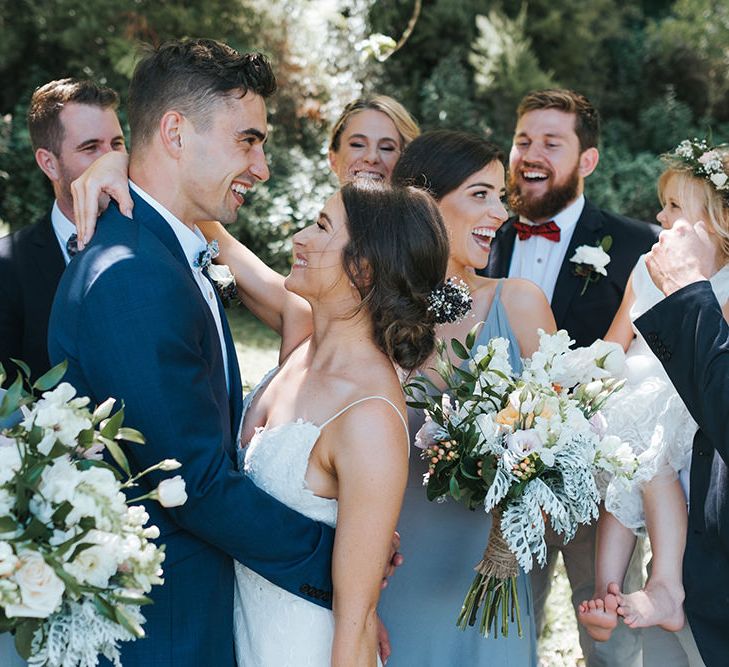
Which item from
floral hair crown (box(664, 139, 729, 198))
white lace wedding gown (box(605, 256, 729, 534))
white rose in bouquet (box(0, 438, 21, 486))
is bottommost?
white lace wedding gown (box(605, 256, 729, 534))

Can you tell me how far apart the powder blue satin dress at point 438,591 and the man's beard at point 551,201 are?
185 centimetres

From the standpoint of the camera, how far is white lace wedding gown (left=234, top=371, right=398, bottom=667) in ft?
8.43

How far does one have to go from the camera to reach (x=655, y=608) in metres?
3.06

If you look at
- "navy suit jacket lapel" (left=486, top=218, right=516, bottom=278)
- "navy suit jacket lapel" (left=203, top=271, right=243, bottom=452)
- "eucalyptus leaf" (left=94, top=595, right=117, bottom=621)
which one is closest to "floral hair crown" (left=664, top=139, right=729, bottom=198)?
"navy suit jacket lapel" (left=486, top=218, right=516, bottom=278)

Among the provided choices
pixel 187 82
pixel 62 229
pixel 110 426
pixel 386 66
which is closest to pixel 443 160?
pixel 187 82

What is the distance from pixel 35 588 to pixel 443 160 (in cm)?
251

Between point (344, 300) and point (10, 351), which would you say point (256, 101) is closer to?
point (344, 300)

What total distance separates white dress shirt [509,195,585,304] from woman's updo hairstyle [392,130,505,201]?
1.20m

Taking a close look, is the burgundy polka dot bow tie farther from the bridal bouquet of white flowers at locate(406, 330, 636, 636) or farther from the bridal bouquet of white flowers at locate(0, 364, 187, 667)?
the bridal bouquet of white flowers at locate(0, 364, 187, 667)

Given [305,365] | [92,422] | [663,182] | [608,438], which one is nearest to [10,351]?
[305,365]

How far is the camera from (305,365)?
2875 mm

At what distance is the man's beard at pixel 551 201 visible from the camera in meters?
5.05

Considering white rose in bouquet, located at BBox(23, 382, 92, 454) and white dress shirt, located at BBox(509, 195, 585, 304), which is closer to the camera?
white rose in bouquet, located at BBox(23, 382, 92, 454)

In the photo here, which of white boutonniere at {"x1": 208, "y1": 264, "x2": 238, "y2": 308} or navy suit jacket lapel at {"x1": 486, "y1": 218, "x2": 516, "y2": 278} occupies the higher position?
white boutonniere at {"x1": 208, "y1": 264, "x2": 238, "y2": 308}
